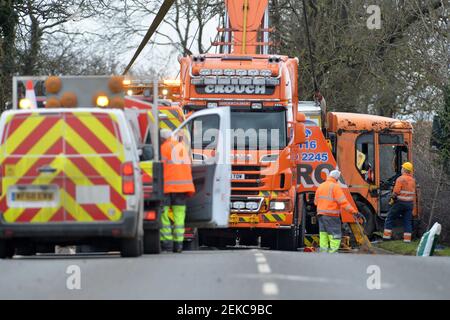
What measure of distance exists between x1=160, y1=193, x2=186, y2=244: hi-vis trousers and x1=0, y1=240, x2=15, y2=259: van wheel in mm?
2554

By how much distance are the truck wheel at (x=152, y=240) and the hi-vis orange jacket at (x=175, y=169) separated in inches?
34.4

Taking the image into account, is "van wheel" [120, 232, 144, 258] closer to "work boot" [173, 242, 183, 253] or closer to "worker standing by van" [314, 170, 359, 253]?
"work boot" [173, 242, 183, 253]

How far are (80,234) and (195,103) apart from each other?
7.80 metres

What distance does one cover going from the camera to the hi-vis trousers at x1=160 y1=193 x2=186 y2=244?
58.9 ft

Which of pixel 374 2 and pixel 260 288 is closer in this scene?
pixel 260 288

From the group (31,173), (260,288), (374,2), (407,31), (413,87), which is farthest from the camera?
(374,2)

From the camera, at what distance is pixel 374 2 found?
39.0 m

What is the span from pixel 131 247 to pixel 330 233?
27.3 feet

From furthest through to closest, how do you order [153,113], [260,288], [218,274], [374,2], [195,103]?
[374,2], [195,103], [153,113], [218,274], [260,288]

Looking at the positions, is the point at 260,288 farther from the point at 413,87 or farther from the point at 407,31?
the point at 407,31

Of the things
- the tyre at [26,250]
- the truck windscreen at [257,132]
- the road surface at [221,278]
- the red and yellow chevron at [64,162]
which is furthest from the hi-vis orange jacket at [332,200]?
the red and yellow chevron at [64,162]

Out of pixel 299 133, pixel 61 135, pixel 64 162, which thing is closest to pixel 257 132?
pixel 299 133
